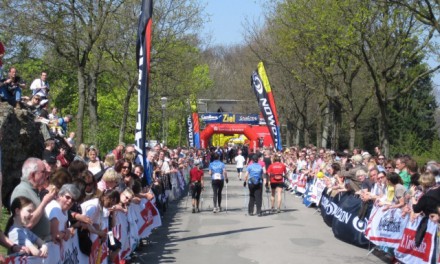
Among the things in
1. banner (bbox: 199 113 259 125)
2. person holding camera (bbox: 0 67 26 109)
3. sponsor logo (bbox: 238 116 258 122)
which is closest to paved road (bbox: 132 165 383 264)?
person holding camera (bbox: 0 67 26 109)

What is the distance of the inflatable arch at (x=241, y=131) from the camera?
197 ft

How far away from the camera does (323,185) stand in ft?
67.6

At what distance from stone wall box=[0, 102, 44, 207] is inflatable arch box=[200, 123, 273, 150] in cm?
4586

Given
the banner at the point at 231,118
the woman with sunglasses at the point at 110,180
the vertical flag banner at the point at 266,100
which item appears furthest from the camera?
the banner at the point at 231,118

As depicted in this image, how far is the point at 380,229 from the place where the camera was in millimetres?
12570

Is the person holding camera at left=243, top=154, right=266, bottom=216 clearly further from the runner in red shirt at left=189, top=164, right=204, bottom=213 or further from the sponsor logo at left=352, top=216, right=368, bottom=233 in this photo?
the sponsor logo at left=352, top=216, right=368, bottom=233

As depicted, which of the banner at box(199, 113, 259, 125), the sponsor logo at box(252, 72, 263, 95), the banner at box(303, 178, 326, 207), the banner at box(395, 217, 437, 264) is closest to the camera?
the banner at box(395, 217, 437, 264)

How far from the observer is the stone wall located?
12.0 metres

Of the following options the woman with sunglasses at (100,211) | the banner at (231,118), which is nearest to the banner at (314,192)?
the woman with sunglasses at (100,211)

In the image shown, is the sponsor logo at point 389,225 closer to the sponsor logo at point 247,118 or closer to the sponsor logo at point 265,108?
the sponsor logo at point 265,108

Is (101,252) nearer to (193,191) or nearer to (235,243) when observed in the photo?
(235,243)

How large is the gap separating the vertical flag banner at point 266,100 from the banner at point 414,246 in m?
19.8

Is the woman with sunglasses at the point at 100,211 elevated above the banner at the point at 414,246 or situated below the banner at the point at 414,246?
above

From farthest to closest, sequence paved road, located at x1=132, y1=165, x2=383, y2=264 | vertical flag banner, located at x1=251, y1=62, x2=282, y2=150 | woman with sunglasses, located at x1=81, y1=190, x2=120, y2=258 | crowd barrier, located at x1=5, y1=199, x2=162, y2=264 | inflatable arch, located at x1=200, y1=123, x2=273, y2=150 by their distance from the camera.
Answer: inflatable arch, located at x1=200, y1=123, x2=273, y2=150 → vertical flag banner, located at x1=251, y1=62, x2=282, y2=150 → paved road, located at x1=132, y1=165, x2=383, y2=264 → woman with sunglasses, located at x1=81, y1=190, x2=120, y2=258 → crowd barrier, located at x1=5, y1=199, x2=162, y2=264
